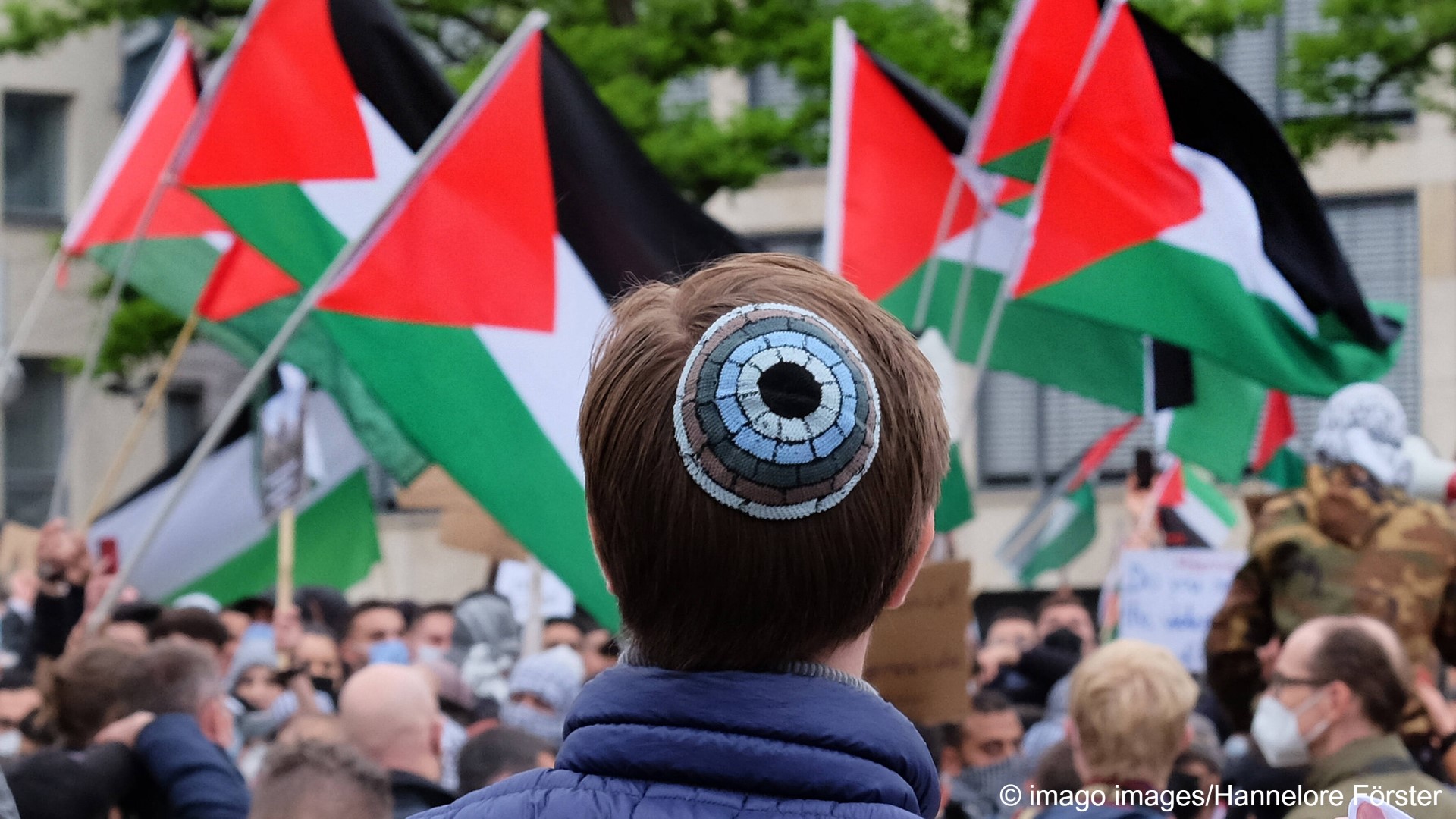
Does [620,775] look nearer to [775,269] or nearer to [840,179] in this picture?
[775,269]

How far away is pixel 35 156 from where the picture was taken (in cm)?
2414

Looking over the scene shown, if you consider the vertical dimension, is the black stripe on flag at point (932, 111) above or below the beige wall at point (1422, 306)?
above

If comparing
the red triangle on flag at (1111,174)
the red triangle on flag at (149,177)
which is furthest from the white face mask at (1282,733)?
the red triangle on flag at (149,177)

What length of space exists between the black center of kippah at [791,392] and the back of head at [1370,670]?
2747mm

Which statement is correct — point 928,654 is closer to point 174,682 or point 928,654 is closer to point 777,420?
point 174,682

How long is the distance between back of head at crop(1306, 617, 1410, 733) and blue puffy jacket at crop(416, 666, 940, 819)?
2.59 meters

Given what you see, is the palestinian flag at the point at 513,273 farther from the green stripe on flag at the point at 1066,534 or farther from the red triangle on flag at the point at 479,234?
the green stripe on flag at the point at 1066,534

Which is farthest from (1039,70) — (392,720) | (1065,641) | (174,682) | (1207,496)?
(1207,496)

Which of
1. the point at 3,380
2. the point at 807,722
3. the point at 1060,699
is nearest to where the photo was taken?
the point at 807,722

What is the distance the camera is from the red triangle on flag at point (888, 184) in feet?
23.9

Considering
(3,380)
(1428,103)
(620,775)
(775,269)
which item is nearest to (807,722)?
(620,775)

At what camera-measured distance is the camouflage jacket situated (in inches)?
197

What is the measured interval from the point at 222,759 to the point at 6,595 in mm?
8501

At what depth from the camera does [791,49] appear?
14.8m
